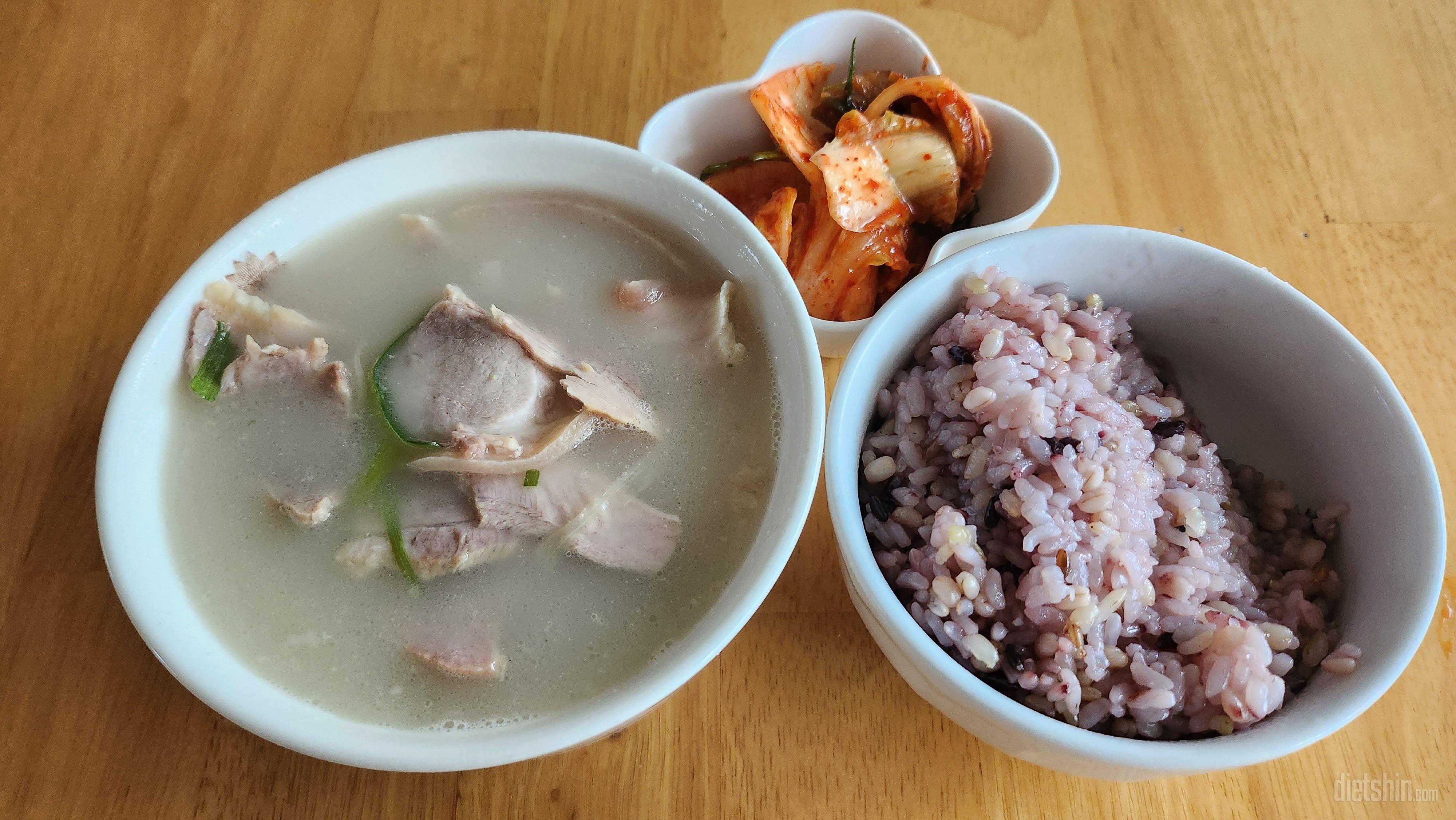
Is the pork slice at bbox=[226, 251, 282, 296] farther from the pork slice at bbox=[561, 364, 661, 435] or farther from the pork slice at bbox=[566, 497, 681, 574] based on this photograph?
the pork slice at bbox=[566, 497, 681, 574]

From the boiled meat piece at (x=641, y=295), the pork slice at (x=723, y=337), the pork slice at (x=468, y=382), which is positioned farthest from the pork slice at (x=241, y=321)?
the pork slice at (x=723, y=337)

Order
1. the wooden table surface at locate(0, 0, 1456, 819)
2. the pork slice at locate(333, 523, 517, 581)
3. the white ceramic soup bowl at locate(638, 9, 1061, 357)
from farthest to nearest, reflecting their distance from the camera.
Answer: the white ceramic soup bowl at locate(638, 9, 1061, 357) < the wooden table surface at locate(0, 0, 1456, 819) < the pork slice at locate(333, 523, 517, 581)

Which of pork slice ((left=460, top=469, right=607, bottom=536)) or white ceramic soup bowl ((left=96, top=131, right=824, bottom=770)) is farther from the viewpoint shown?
pork slice ((left=460, top=469, right=607, bottom=536))

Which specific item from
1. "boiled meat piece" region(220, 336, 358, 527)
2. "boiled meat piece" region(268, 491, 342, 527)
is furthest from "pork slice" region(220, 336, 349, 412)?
"boiled meat piece" region(268, 491, 342, 527)

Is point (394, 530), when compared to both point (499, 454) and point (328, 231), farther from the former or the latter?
point (328, 231)

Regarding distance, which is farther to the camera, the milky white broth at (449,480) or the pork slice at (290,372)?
the pork slice at (290,372)

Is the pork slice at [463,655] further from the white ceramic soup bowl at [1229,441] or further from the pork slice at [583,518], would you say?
the white ceramic soup bowl at [1229,441]

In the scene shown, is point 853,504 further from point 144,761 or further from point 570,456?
point 144,761
